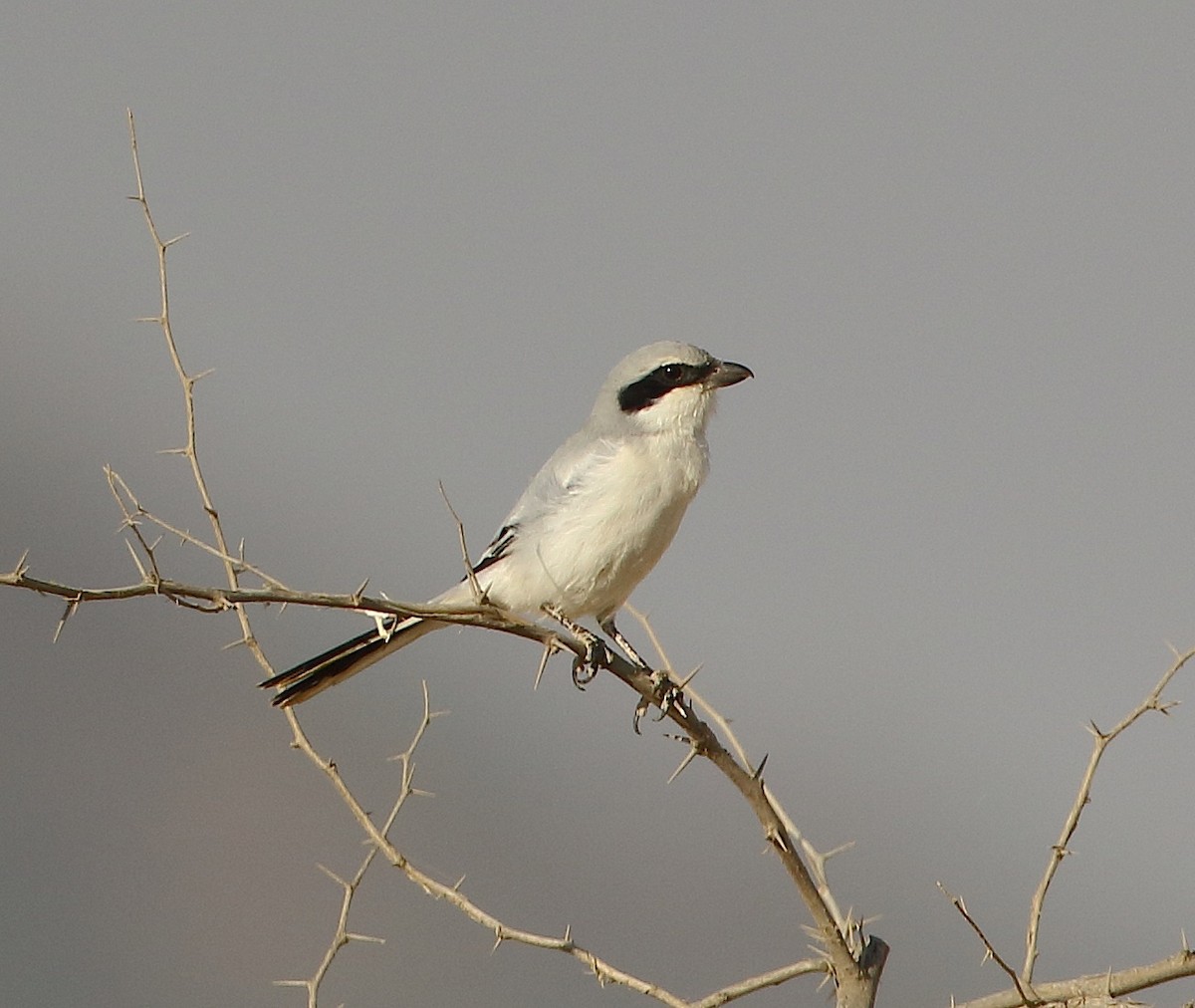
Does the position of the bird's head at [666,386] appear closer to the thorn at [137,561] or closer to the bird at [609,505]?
the bird at [609,505]

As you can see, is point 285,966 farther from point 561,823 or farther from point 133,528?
point 133,528

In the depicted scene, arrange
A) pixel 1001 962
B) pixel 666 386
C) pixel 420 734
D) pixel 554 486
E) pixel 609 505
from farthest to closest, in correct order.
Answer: pixel 666 386 < pixel 554 486 < pixel 609 505 < pixel 420 734 < pixel 1001 962

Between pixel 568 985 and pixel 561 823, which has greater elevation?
pixel 561 823

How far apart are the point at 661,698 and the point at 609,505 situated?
0.96 m

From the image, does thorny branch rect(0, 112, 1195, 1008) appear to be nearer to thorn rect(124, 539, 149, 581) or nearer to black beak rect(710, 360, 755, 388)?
thorn rect(124, 539, 149, 581)

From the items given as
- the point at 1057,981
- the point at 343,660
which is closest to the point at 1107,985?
the point at 1057,981

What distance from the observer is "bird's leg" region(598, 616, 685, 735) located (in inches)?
134

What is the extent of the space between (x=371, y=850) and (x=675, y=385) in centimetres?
194

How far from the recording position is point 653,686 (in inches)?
147

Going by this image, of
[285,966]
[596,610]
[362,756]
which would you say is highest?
[362,756]

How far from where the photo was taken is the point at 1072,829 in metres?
2.87

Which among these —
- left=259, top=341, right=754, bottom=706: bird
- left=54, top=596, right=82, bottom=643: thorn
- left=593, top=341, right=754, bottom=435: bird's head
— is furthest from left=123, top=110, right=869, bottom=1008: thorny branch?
left=593, top=341, right=754, bottom=435: bird's head

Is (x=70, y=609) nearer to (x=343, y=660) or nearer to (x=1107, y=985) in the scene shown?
(x=343, y=660)

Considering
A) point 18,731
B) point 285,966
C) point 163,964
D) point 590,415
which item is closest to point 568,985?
point 285,966
